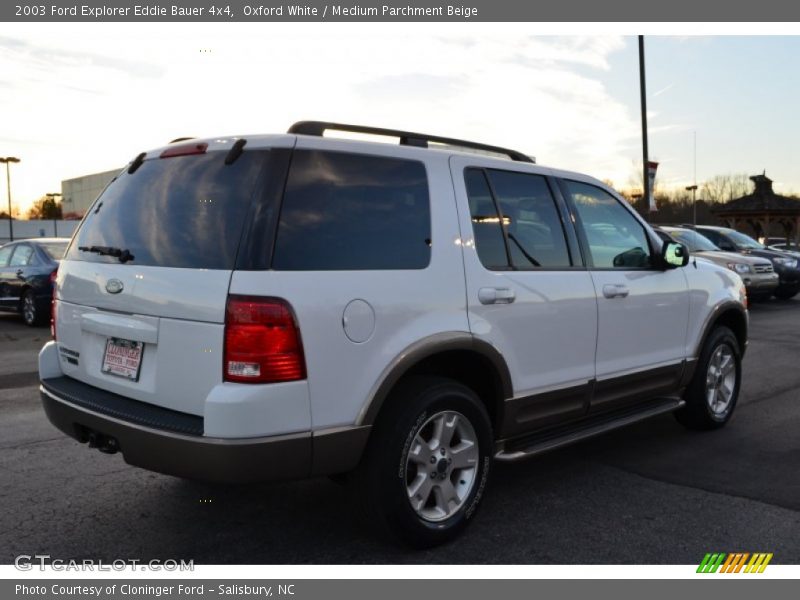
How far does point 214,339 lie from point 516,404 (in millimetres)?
1735

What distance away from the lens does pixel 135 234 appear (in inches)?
138

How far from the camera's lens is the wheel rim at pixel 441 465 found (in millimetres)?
3436

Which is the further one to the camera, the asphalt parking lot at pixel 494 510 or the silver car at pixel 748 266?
the silver car at pixel 748 266

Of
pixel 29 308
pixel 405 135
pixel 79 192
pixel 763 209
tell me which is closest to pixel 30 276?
pixel 29 308

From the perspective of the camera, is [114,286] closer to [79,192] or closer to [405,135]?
[405,135]

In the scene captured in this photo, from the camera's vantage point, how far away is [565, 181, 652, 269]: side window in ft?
15.0

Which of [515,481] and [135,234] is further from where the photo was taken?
[515,481]

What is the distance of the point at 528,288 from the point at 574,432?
3.19 feet

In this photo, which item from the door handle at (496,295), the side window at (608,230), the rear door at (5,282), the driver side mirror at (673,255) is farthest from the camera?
the rear door at (5,282)

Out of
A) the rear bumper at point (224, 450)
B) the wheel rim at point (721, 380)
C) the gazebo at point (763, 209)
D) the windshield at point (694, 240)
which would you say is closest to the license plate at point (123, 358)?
the rear bumper at point (224, 450)

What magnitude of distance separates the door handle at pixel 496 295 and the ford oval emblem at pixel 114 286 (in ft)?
5.69

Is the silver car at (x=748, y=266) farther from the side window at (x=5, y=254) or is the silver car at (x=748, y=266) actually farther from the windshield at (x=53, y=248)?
the side window at (x=5, y=254)
